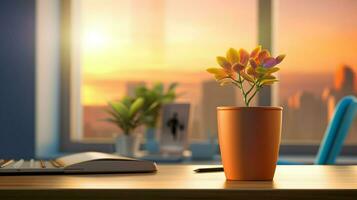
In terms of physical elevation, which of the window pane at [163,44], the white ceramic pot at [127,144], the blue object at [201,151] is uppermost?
the window pane at [163,44]

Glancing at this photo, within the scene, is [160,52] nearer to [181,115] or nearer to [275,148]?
[181,115]

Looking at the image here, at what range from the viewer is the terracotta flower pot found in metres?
1.02

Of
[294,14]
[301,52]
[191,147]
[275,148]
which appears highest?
[294,14]

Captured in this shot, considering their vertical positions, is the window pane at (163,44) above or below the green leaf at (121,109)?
above

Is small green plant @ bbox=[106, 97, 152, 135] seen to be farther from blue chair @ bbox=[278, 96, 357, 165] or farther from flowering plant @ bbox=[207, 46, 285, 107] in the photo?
flowering plant @ bbox=[207, 46, 285, 107]

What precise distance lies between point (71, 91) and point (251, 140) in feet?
10.0

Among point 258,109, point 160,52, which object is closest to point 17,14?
point 160,52

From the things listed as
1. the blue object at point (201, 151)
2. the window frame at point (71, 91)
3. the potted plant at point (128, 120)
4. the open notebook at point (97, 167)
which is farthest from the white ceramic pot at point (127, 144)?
the open notebook at point (97, 167)

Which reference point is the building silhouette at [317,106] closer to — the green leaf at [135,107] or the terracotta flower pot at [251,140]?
the green leaf at [135,107]

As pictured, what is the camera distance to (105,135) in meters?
4.03

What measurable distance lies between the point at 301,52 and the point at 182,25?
76 centimetres

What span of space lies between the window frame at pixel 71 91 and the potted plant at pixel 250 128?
275 centimetres

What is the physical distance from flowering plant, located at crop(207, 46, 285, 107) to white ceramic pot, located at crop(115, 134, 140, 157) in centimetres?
209

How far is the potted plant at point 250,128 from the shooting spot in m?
1.03
